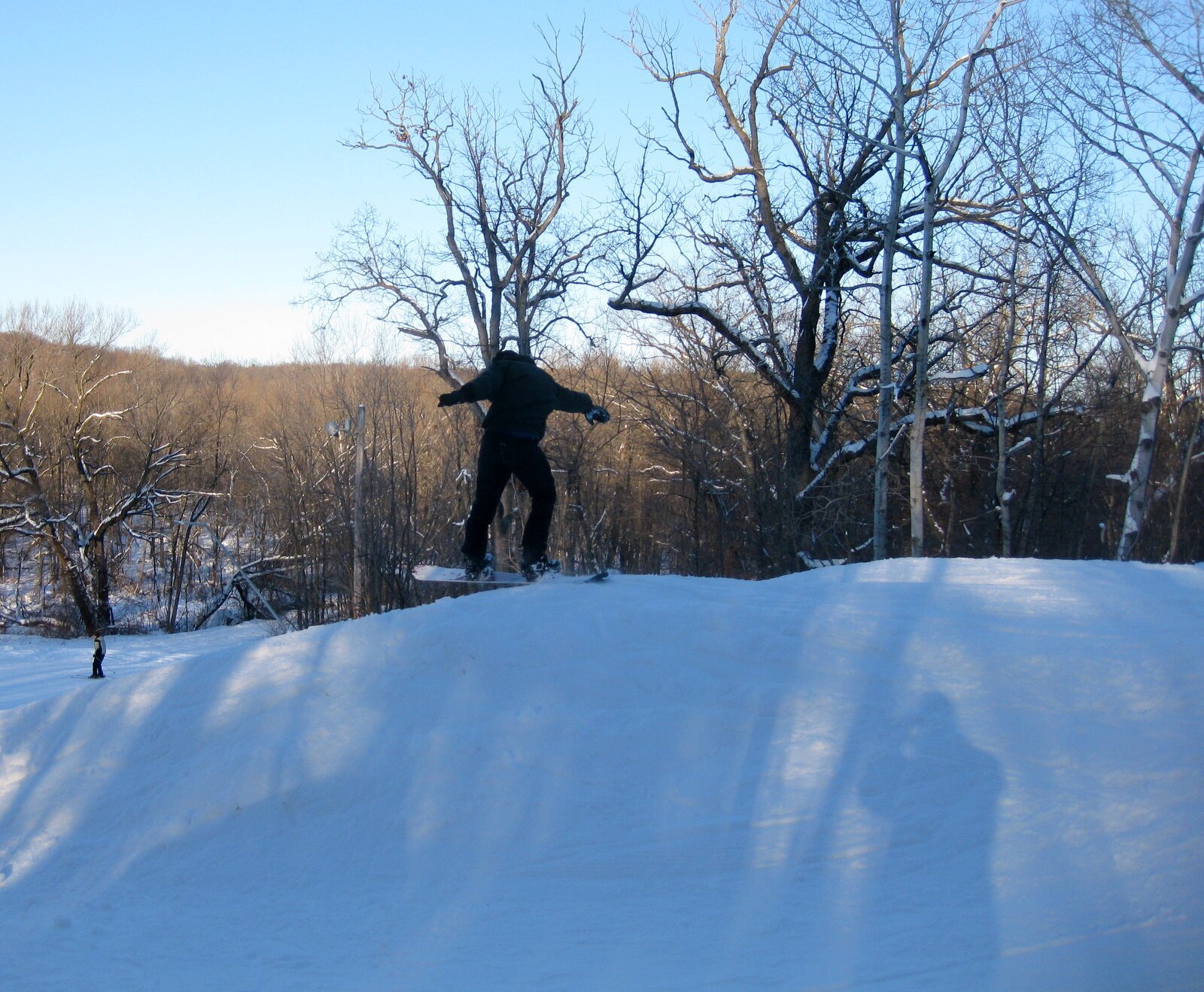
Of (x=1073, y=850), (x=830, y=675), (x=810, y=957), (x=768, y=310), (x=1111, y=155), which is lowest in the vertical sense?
(x=810, y=957)

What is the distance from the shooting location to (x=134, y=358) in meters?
49.6

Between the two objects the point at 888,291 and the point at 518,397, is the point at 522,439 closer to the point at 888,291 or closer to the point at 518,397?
the point at 518,397

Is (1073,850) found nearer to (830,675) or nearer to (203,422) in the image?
(830,675)

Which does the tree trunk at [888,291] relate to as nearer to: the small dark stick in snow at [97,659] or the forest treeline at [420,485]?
the forest treeline at [420,485]

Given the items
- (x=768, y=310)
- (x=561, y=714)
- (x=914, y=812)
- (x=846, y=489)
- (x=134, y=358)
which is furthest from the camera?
(x=134, y=358)

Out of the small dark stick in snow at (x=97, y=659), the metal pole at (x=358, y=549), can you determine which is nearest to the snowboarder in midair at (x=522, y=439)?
the small dark stick in snow at (x=97, y=659)

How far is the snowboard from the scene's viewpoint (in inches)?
276

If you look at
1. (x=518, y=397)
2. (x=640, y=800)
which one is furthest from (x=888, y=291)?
(x=640, y=800)

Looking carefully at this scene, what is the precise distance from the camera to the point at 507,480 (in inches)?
284

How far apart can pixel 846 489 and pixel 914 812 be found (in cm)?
1694

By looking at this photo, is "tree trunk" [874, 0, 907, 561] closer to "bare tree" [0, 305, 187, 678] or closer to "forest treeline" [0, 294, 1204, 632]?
"forest treeline" [0, 294, 1204, 632]

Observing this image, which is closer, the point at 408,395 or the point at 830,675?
the point at 830,675

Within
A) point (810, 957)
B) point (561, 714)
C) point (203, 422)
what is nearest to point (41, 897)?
point (561, 714)

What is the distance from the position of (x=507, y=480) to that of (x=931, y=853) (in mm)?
4117
